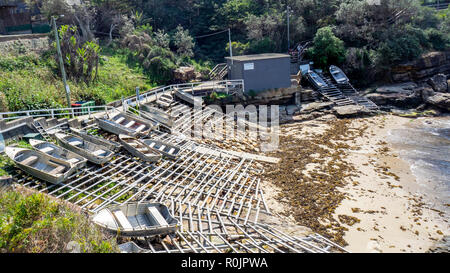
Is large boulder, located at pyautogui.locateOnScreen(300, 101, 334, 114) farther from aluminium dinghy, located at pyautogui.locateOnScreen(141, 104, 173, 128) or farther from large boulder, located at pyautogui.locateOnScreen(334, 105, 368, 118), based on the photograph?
aluminium dinghy, located at pyautogui.locateOnScreen(141, 104, 173, 128)

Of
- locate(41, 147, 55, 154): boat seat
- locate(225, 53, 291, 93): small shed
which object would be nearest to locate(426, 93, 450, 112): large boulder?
locate(225, 53, 291, 93): small shed

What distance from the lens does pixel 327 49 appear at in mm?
33438

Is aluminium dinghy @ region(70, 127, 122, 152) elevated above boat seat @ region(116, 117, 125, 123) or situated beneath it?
situated beneath

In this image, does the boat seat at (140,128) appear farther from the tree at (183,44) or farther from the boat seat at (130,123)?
the tree at (183,44)

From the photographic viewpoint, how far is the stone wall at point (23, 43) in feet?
85.8

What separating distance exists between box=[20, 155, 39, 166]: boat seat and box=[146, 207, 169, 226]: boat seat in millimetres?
5364

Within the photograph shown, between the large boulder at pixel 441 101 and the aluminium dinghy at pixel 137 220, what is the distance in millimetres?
27449

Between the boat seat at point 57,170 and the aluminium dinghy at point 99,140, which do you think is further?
the aluminium dinghy at point 99,140

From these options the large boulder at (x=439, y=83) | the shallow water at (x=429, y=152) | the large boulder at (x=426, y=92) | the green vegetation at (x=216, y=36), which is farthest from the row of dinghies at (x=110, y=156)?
the large boulder at (x=439, y=83)

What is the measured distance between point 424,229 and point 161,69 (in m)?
25.2

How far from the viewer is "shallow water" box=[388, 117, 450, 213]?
16.1 m

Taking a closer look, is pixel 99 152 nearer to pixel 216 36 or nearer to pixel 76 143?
pixel 76 143

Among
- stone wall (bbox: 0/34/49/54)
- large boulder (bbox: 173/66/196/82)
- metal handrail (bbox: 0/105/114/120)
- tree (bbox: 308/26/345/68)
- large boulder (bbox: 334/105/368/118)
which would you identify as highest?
stone wall (bbox: 0/34/49/54)

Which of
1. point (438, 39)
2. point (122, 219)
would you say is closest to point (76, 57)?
point (122, 219)
